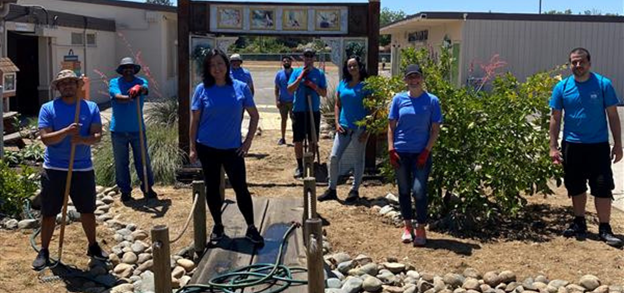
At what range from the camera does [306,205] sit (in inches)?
249

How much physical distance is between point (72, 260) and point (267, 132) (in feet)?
29.8

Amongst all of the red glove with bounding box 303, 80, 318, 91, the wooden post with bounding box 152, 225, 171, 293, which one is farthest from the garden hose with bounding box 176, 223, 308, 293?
the red glove with bounding box 303, 80, 318, 91

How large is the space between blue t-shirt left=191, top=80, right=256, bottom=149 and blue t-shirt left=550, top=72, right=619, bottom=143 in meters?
2.86

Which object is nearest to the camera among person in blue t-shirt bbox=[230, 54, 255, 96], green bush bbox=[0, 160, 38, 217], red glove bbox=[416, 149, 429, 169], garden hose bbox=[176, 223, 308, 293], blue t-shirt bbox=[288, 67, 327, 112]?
garden hose bbox=[176, 223, 308, 293]

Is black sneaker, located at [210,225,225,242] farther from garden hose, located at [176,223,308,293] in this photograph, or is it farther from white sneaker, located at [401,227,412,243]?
white sneaker, located at [401,227,412,243]

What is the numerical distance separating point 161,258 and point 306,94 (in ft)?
16.4

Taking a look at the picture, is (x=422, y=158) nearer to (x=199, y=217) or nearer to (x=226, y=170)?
(x=226, y=170)

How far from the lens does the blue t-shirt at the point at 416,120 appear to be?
627 centimetres

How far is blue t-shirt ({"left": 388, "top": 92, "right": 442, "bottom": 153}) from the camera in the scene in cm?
627

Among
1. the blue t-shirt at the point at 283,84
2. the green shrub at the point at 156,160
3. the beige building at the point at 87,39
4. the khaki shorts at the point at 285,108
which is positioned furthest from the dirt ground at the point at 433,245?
the beige building at the point at 87,39

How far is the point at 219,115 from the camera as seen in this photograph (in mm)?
5820

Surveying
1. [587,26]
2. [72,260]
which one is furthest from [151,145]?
[587,26]

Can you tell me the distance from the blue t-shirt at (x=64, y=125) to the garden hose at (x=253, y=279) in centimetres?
145

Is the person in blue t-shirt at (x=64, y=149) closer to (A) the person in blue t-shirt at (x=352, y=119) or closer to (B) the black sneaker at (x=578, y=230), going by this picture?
(A) the person in blue t-shirt at (x=352, y=119)
